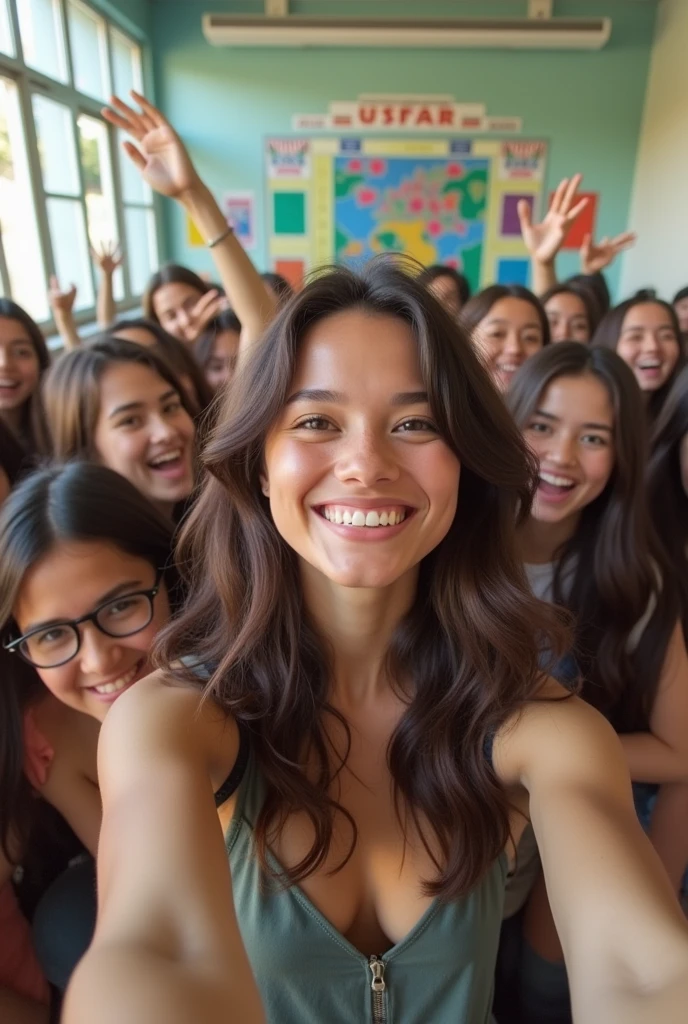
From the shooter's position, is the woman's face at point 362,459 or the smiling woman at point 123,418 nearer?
the woman's face at point 362,459

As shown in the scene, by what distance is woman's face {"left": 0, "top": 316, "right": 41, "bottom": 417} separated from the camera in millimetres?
2348

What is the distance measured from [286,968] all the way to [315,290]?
87 cm

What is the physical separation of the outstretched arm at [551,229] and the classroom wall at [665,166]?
215cm

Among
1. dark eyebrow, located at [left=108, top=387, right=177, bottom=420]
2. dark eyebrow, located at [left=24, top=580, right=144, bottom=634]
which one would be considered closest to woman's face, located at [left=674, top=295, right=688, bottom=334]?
dark eyebrow, located at [left=108, top=387, right=177, bottom=420]

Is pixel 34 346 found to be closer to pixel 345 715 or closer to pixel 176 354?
pixel 176 354

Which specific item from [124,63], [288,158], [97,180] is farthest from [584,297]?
[124,63]

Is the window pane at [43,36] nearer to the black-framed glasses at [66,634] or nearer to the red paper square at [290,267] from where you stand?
the red paper square at [290,267]

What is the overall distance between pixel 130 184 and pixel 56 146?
1.30 meters

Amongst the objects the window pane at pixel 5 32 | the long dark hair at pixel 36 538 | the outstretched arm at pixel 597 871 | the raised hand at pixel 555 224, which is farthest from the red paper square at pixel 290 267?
the outstretched arm at pixel 597 871

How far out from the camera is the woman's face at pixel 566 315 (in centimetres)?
311

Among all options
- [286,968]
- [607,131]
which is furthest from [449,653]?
[607,131]

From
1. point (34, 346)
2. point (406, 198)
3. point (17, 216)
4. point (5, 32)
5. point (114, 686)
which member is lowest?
point (114, 686)

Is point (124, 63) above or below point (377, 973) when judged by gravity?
above

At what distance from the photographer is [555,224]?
3115 millimetres
